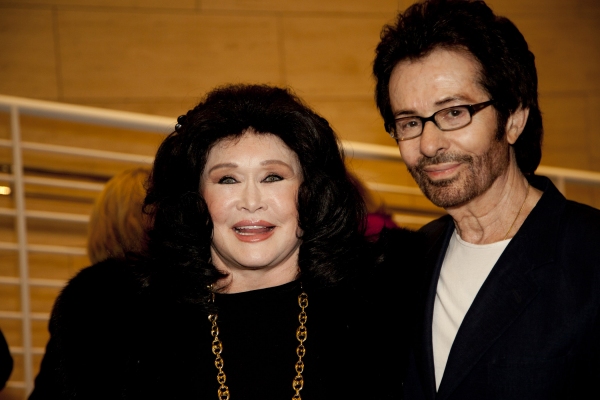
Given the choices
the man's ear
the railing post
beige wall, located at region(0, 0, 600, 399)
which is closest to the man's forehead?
the man's ear

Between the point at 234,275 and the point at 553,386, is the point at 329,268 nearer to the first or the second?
the point at 234,275

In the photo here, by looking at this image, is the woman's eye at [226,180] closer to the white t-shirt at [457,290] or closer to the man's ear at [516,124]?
the white t-shirt at [457,290]

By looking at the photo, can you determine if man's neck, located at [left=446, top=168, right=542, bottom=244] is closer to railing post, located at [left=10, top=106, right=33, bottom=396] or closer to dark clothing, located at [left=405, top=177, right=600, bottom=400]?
dark clothing, located at [left=405, top=177, right=600, bottom=400]

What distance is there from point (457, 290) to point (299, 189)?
1.89ft

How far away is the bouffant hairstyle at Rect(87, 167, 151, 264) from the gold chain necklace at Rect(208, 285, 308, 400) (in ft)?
1.72

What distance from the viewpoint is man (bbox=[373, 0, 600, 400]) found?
1.90 metres

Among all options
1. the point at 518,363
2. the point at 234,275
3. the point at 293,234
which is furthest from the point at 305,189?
the point at 518,363

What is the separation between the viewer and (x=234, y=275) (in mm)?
2367

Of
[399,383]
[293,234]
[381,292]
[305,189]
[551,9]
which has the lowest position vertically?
[399,383]

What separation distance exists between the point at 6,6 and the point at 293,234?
10.4 ft

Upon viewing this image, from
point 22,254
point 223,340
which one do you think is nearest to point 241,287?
point 223,340

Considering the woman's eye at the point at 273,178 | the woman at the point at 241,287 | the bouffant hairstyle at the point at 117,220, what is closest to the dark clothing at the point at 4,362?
the woman at the point at 241,287

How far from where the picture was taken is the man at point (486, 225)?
74.6 inches

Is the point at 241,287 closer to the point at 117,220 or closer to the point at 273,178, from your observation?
the point at 273,178
